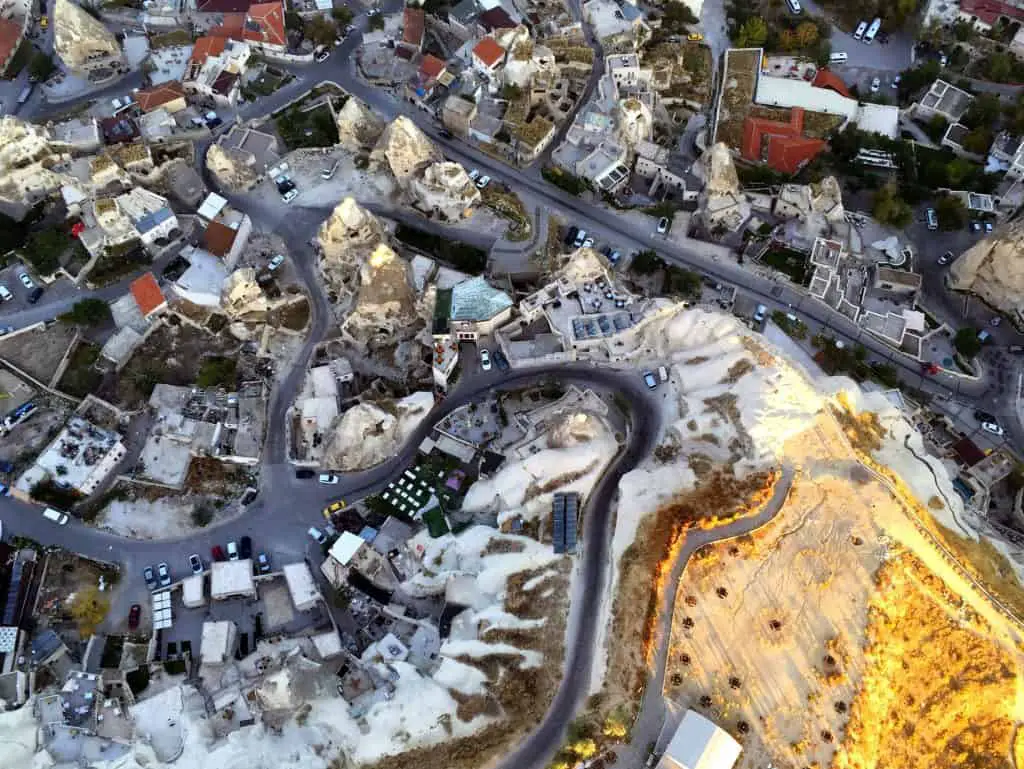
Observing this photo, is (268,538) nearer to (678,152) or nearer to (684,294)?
(684,294)

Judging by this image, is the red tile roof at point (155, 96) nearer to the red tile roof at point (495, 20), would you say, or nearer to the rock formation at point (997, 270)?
the red tile roof at point (495, 20)

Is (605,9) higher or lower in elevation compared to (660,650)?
higher

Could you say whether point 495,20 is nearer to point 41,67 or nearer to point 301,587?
point 41,67

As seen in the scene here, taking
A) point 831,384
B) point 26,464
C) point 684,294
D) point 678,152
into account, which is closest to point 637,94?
point 678,152

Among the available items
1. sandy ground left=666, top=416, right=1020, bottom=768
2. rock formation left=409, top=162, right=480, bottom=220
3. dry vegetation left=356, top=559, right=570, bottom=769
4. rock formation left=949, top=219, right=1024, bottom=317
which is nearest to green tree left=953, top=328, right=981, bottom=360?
rock formation left=949, top=219, right=1024, bottom=317

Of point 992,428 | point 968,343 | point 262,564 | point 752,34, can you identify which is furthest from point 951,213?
point 262,564

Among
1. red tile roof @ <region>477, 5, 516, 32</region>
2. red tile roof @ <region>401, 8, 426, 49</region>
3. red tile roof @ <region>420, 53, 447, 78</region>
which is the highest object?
red tile roof @ <region>477, 5, 516, 32</region>

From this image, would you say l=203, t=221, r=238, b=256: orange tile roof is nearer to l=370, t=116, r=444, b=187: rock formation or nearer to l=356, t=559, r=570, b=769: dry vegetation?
l=370, t=116, r=444, b=187: rock formation
